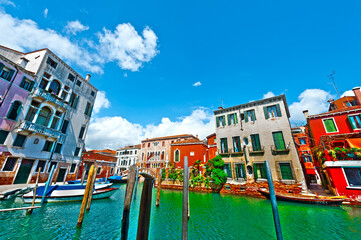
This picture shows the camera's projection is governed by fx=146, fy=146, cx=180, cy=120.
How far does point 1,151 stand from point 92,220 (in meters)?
12.6

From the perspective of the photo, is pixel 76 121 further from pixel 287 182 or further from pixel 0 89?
pixel 287 182

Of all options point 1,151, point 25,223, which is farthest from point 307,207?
point 1,151

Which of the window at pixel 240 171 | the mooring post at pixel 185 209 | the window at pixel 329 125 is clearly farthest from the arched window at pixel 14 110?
the window at pixel 329 125

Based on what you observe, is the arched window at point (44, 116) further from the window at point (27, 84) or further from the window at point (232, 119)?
the window at point (232, 119)

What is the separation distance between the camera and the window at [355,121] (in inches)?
529

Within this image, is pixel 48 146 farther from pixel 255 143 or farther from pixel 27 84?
pixel 255 143

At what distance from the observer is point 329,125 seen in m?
14.7

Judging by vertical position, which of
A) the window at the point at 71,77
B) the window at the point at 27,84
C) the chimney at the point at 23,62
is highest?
the window at the point at 71,77

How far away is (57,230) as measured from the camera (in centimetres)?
693

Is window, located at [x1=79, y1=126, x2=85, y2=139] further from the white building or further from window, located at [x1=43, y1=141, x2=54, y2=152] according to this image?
the white building

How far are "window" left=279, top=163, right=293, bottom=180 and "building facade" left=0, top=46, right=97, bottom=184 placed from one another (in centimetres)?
2401

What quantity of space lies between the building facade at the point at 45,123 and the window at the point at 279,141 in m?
24.2

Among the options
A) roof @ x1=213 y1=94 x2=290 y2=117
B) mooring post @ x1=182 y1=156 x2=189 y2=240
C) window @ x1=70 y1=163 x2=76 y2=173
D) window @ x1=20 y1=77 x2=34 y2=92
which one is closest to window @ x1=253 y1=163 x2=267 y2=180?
roof @ x1=213 y1=94 x2=290 y2=117

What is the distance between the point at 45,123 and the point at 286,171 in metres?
27.5
